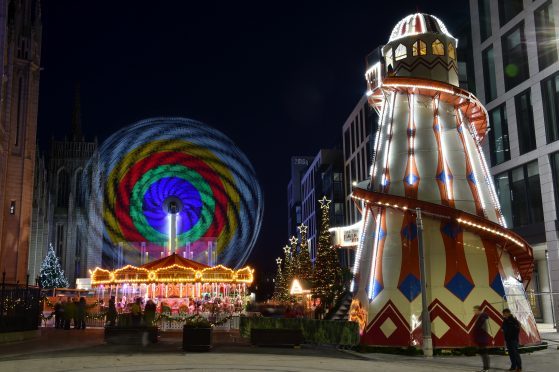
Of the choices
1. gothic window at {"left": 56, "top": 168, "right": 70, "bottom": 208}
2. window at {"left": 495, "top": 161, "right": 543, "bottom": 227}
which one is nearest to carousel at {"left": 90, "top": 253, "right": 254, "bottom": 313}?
window at {"left": 495, "top": 161, "right": 543, "bottom": 227}

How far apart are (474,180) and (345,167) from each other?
57.7 metres

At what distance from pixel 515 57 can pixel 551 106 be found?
5497mm

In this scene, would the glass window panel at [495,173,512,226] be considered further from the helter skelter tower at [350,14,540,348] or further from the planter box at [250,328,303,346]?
the planter box at [250,328,303,346]

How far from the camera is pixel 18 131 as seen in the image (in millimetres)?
56625

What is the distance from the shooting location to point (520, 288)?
23109mm

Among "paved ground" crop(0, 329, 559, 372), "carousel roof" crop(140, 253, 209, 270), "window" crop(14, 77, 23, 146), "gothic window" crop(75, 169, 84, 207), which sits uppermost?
"gothic window" crop(75, 169, 84, 207)

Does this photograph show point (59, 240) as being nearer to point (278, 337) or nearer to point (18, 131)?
point (18, 131)

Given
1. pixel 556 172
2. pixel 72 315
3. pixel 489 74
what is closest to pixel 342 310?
pixel 556 172

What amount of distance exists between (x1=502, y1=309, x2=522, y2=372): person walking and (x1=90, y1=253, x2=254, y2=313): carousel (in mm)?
27811

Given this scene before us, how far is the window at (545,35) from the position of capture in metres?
34.1

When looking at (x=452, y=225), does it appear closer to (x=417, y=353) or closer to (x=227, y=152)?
(x=417, y=353)

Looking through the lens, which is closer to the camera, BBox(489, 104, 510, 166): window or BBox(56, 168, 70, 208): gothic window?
BBox(489, 104, 510, 166): window

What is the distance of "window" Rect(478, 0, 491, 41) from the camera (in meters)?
41.5

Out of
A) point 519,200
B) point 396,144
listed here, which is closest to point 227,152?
point 519,200
